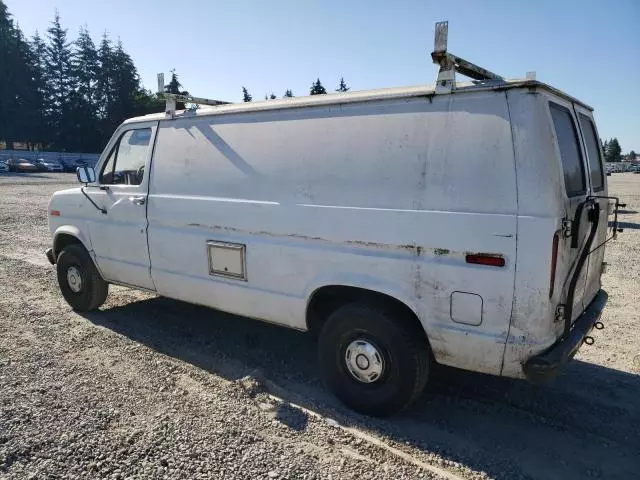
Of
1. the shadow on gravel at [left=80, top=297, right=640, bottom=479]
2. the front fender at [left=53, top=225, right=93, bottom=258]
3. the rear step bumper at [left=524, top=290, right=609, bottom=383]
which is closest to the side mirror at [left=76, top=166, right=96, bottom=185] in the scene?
the front fender at [left=53, top=225, right=93, bottom=258]

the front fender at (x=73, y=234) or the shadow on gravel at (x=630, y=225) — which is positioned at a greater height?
the front fender at (x=73, y=234)

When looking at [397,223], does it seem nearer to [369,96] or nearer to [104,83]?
[369,96]

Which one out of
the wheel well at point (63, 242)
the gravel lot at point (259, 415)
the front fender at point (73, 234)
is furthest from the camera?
the wheel well at point (63, 242)

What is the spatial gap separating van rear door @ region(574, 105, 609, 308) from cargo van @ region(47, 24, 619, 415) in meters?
0.03

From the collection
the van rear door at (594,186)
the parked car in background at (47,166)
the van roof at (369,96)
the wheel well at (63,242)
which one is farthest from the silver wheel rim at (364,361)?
the parked car in background at (47,166)

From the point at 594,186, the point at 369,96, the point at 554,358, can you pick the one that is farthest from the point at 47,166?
the point at 554,358

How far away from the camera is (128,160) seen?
5172 mm

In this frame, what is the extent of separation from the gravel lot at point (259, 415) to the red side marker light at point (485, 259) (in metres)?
1.28

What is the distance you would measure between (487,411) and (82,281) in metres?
4.77

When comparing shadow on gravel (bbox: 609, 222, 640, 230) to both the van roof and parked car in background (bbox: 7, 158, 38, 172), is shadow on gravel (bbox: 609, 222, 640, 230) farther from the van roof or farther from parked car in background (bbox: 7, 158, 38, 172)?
parked car in background (bbox: 7, 158, 38, 172)

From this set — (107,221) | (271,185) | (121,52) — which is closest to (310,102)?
(271,185)

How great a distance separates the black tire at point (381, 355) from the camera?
3.35 meters

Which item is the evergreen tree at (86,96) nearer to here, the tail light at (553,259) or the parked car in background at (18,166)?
the parked car in background at (18,166)

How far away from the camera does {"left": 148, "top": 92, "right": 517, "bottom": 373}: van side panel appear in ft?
9.78
